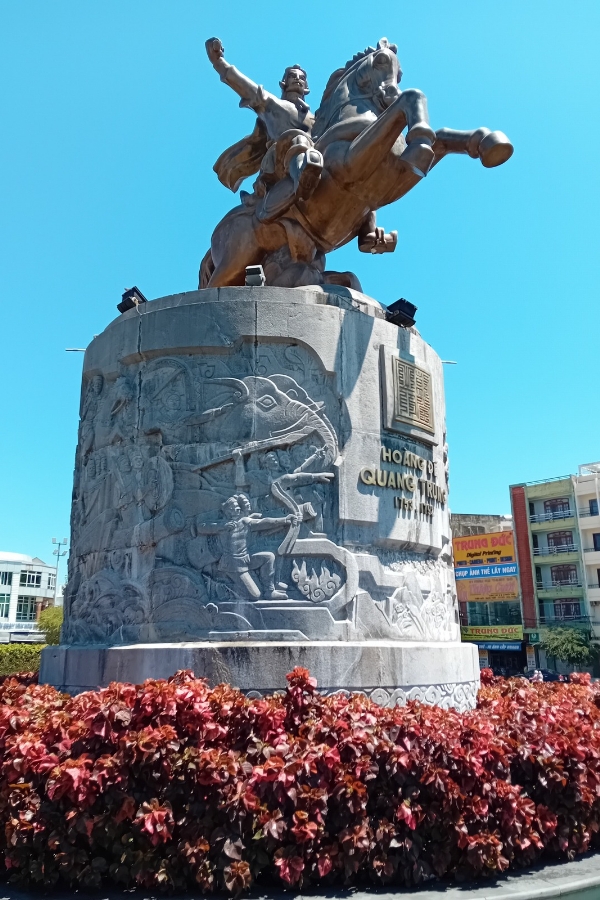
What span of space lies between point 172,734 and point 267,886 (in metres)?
1.26

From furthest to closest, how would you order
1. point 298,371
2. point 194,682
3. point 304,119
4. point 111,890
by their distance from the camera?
1. point 304,119
2. point 298,371
3. point 194,682
4. point 111,890

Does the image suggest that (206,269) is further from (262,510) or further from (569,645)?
(569,645)

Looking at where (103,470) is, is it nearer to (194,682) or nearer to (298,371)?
(298,371)

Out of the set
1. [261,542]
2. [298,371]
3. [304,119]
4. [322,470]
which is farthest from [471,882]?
[304,119]

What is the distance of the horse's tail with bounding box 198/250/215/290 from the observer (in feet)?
45.2

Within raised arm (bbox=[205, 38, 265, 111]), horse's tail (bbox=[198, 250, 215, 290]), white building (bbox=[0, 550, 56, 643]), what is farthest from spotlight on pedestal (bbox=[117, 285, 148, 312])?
white building (bbox=[0, 550, 56, 643])

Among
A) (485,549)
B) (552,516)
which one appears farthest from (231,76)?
(485,549)

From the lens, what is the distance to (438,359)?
1099cm

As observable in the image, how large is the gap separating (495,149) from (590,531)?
137ft

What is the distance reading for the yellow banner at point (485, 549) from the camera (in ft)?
166

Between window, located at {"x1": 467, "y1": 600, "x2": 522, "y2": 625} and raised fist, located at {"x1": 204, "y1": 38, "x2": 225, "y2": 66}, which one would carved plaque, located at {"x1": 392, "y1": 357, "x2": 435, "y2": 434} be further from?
window, located at {"x1": 467, "y1": 600, "x2": 522, "y2": 625}

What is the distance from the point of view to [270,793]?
17.0 feet

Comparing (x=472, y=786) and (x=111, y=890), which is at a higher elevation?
(x=472, y=786)

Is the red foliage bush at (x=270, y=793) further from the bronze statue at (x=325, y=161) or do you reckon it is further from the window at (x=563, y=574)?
the window at (x=563, y=574)
